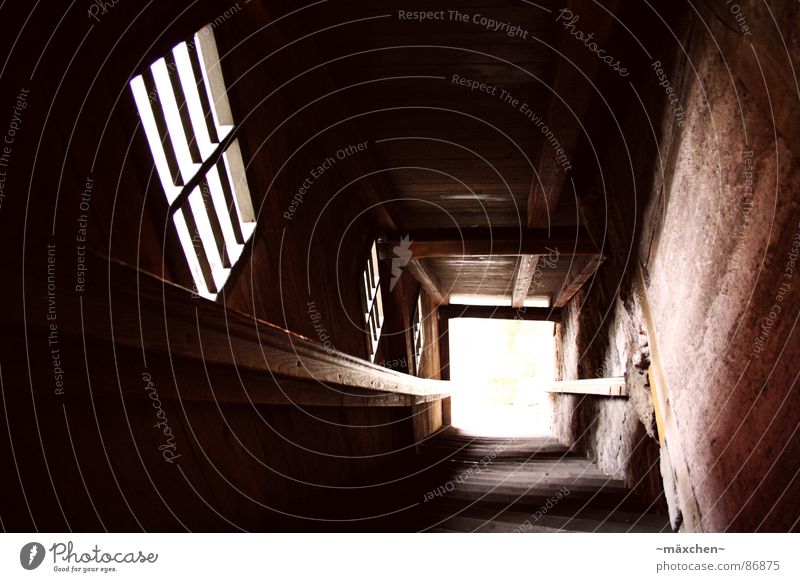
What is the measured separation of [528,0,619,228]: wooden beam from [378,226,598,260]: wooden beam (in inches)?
51.7

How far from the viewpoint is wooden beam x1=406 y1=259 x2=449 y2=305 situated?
7.17 metres

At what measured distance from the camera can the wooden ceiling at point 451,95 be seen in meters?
2.58

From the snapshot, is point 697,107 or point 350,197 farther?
point 350,197

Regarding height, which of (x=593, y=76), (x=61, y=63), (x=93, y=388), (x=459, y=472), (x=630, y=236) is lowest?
(x=459, y=472)

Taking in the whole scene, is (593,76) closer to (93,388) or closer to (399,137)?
(399,137)

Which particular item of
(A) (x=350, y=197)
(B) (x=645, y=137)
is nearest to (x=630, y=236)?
(B) (x=645, y=137)

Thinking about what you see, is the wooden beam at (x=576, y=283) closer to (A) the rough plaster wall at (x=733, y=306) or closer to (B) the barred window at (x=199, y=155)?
(A) the rough plaster wall at (x=733, y=306)

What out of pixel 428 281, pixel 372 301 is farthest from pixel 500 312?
pixel 372 301

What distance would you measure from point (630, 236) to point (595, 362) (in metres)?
3.09

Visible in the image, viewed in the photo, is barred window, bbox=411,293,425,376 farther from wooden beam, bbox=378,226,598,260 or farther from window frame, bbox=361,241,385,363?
wooden beam, bbox=378,226,598,260

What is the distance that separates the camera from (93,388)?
1213mm

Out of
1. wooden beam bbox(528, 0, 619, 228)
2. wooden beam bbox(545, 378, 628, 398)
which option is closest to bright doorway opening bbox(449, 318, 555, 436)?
wooden beam bbox(545, 378, 628, 398)

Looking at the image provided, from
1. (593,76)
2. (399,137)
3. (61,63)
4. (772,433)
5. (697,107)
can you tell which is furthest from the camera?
(399,137)

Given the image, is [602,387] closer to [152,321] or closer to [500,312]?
[152,321]
